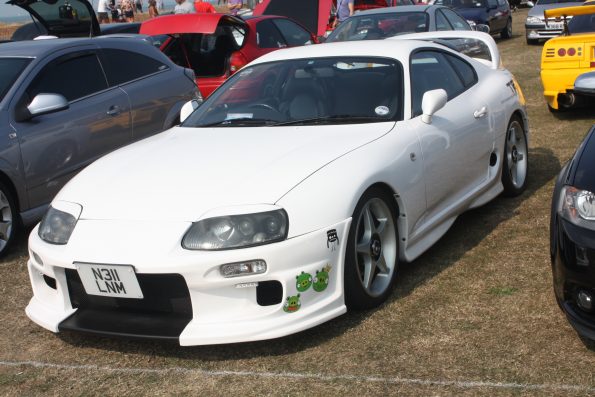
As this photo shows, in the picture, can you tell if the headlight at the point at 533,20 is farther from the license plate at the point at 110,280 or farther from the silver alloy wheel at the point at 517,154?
the license plate at the point at 110,280

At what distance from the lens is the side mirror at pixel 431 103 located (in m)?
5.13

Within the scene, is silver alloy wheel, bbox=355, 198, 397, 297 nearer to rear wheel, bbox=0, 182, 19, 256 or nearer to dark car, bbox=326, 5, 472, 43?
rear wheel, bbox=0, 182, 19, 256

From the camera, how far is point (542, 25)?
719 inches

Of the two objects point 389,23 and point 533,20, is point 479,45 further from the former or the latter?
point 533,20

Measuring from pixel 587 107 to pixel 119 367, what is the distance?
24.7 feet

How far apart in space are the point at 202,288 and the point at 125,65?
13.7 ft

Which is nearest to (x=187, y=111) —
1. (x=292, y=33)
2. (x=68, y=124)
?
(x=68, y=124)

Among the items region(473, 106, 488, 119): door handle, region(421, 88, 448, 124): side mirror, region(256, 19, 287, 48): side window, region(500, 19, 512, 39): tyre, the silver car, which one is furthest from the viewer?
region(500, 19, 512, 39): tyre

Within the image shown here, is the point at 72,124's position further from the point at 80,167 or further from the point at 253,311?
the point at 253,311

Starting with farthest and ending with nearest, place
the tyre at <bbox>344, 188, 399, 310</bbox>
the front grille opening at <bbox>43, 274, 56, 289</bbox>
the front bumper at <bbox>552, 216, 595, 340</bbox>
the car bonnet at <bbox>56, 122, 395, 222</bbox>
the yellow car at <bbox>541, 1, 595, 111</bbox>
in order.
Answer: the yellow car at <bbox>541, 1, 595, 111</bbox>, the front grille opening at <bbox>43, 274, 56, 289</bbox>, the tyre at <bbox>344, 188, 399, 310</bbox>, the car bonnet at <bbox>56, 122, 395, 222</bbox>, the front bumper at <bbox>552, 216, 595, 340</bbox>

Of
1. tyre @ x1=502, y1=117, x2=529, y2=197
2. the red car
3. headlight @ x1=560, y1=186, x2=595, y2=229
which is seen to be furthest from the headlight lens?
headlight @ x1=560, y1=186, x2=595, y2=229

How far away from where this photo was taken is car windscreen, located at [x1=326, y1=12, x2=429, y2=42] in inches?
464

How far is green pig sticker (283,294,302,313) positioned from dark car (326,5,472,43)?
809 cm

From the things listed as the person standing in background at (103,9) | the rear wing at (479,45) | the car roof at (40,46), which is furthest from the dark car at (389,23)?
the person standing in background at (103,9)
